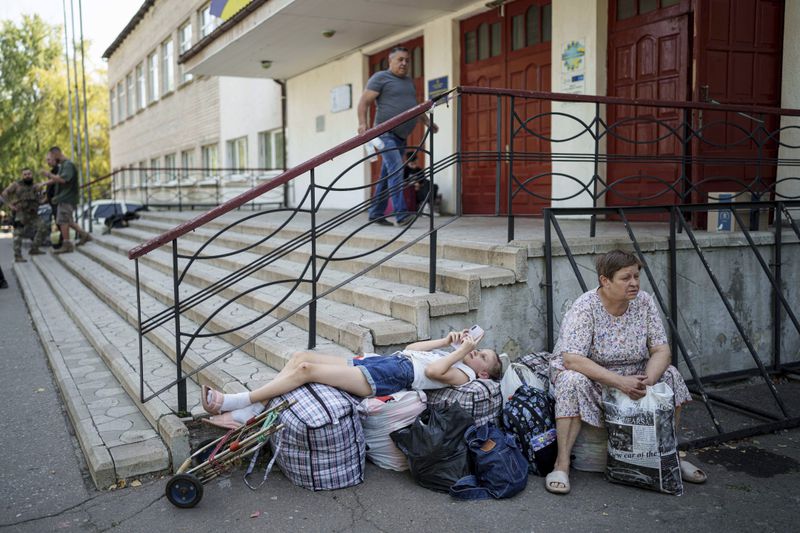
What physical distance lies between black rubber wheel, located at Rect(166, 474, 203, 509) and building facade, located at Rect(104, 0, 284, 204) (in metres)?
11.9

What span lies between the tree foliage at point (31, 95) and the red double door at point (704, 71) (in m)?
31.9

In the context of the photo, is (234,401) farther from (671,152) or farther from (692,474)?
(671,152)

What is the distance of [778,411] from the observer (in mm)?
5074

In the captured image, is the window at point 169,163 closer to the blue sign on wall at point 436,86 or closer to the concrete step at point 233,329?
the concrete step at point 233,329

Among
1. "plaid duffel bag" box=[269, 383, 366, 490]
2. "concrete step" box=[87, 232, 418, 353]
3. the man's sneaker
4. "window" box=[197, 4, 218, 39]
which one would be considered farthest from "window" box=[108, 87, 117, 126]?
"plaid duffel bag" box=[269, 383, 366, 490]

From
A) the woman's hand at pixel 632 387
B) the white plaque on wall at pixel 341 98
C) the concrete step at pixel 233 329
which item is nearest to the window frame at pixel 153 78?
the white plaque on wall at pixel 341 98

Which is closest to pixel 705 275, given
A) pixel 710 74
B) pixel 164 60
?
pixel 710 74

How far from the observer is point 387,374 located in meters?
3.89

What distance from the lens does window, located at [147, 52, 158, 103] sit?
24462 mm

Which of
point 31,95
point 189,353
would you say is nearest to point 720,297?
point 189,353

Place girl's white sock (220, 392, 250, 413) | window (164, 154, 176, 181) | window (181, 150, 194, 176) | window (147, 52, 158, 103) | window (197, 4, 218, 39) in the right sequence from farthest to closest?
window (147, 52, 158, 103)
window (164, 154, 176, 181)
window (181, 150, 194, 176)
window (197, 4, 218, 39)
girl's white sock (220, 392, 250, 413)

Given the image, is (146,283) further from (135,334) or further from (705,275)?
(705,275)

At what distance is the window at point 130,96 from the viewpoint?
2780 cm

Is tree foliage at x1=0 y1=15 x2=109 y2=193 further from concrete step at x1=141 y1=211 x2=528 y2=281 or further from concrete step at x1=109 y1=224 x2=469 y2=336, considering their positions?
concrete step at x1=109 y1=224 x2=469 y2=336
